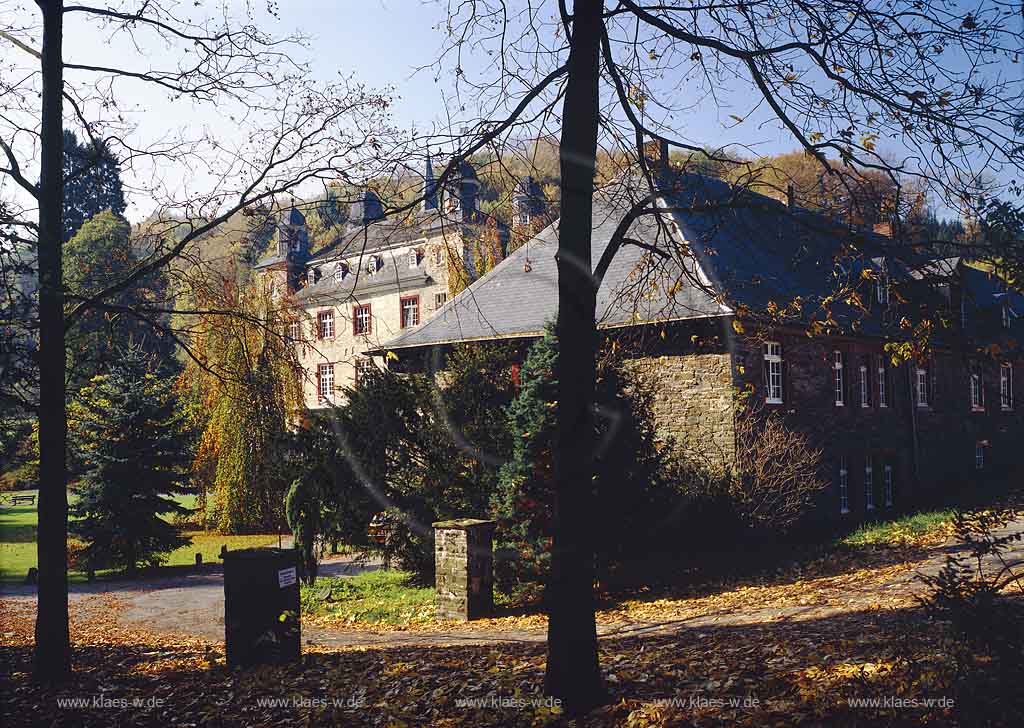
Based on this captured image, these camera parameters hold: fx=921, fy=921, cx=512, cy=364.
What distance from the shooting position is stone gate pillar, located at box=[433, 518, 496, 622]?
14.4m

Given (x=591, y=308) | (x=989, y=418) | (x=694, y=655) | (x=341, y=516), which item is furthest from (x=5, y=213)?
(x=989, y=418)

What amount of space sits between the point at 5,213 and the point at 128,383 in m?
16.6

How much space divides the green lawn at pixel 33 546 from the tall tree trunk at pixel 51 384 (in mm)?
13142

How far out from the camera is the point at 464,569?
14359 millimetres

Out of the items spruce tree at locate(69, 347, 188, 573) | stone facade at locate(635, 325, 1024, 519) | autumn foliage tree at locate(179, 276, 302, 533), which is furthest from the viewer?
autumn foliage tree at locate(179, 276, 302, 533)

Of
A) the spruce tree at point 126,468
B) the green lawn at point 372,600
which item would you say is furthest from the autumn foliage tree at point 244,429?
the green lawn at point 372,600

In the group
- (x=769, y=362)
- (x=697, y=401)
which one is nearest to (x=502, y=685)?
(x=697, y=401)

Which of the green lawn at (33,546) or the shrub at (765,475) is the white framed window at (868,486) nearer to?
the shrub at (765,475)

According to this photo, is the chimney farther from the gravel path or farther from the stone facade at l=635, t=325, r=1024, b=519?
the stone facade at l=635, t=325, r=1024, b=519

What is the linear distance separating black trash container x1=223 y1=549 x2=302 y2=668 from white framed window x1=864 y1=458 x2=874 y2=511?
1949cm

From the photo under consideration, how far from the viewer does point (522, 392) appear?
52.3 feet

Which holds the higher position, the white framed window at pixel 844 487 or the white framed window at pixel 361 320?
the white framed window at pixel 361 320

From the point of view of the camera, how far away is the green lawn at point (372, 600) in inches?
618

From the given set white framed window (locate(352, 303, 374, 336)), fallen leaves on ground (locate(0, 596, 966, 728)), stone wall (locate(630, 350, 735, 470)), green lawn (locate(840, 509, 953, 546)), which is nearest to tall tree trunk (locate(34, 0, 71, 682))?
fallen leaves on ground (locate(0, 596, 966, 728))
